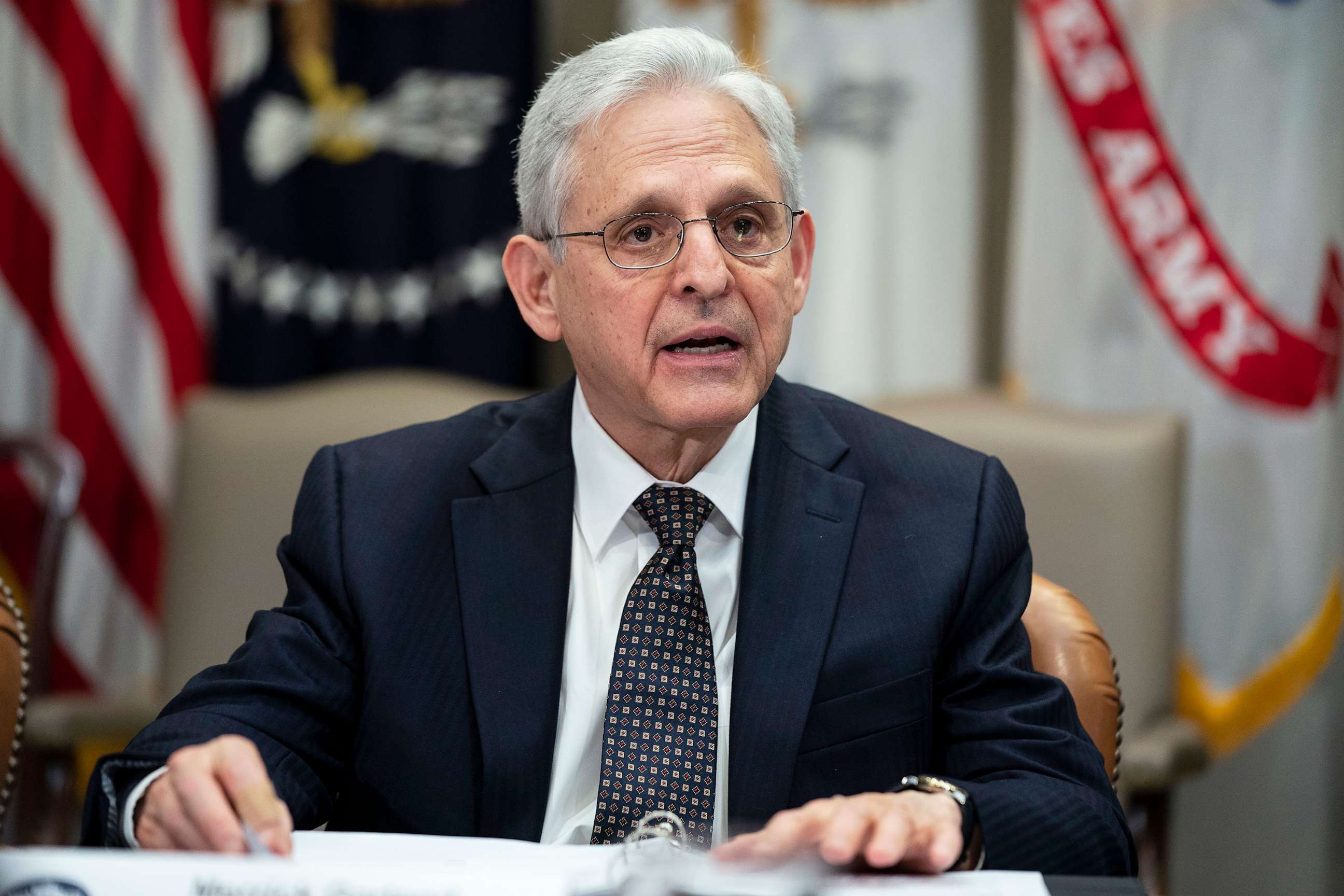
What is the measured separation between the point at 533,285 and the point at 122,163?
2.02 meters

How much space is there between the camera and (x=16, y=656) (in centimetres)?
162

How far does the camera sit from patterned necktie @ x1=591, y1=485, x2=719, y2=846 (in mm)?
1540

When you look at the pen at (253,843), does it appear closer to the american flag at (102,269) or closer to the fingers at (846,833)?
the fingers at (846,833)

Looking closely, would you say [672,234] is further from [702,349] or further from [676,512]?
[676,512]

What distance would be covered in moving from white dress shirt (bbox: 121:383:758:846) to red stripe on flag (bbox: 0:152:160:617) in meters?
2.09

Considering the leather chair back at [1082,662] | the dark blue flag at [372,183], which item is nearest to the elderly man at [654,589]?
the leather chair back at [1082,662]

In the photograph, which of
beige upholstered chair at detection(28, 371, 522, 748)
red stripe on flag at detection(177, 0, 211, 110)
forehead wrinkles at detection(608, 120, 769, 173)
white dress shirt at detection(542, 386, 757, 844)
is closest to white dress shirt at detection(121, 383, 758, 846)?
white dress shirt at detection(542, 386, 757, 844)

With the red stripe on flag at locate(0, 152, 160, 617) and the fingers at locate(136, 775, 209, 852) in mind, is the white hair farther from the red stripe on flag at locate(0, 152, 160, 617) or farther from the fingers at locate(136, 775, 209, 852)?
the red stripe on flag at locate(0, 152, 160, 617)

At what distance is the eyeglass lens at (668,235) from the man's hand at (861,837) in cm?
72

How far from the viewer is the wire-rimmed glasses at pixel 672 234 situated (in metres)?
1.62

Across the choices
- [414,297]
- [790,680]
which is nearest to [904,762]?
[790,680]

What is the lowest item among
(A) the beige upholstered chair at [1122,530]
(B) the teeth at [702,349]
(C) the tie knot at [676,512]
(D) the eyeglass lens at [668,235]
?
(A) the beige upholstered chair at [1122,530]

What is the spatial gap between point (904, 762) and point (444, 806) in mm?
560

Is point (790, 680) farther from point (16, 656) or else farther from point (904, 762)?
point (16, 656)
